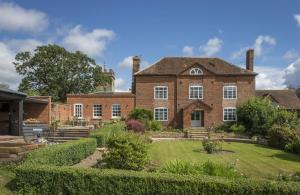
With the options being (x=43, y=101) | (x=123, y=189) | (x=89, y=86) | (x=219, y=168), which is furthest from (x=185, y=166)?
(x=89, y=86)

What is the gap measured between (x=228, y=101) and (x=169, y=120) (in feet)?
23.8

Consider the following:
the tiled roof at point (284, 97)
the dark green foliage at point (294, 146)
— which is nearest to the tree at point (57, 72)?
the tiled roof at point (284, 97)

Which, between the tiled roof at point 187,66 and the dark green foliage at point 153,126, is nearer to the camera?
the dark green foliage at point 153,126

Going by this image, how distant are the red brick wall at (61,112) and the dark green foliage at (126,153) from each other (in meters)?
18.4

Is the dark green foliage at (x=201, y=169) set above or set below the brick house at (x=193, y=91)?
below

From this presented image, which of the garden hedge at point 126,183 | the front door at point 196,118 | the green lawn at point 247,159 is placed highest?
the front door at point 196,118

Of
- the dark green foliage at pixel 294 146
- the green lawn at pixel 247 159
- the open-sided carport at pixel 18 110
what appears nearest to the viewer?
the green lawn at pixel 247 159

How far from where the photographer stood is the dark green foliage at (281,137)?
22.6 m

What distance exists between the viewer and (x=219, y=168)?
9.57 m

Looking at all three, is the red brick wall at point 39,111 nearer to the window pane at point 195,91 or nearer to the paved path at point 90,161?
the paved path at point 90,161

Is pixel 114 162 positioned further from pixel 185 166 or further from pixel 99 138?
pixel 99 138

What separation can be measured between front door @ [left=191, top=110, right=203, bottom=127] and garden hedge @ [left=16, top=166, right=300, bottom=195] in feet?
93.8

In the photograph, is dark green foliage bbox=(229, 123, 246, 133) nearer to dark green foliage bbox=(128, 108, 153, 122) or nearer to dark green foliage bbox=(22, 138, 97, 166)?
dark green foliage bbox=(128, 108, 153, 122)

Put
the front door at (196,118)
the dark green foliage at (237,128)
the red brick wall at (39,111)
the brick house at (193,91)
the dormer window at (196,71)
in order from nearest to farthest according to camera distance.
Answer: the red brick wall at (39,111)
the dark green foliage at (237,128)
the front door at (196,118)
the brick house at (193,91)
the dormer window at (196,71)
